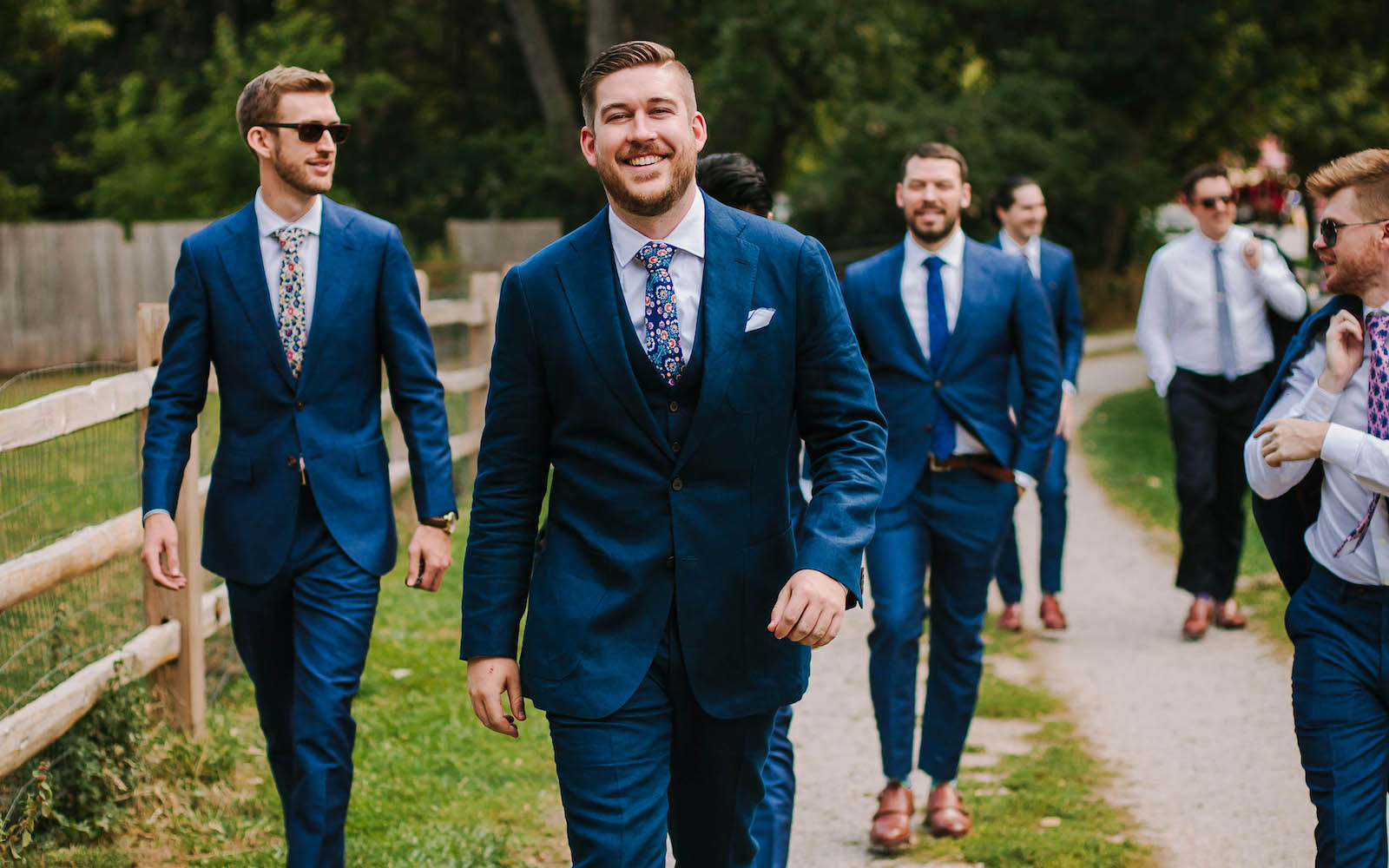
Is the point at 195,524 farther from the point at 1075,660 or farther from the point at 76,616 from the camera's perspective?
the point at 1075,660

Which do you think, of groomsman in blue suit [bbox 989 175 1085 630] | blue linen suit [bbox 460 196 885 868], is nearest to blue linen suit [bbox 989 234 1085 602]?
groomsman in blue suit [bbox 989 175 1085 630]

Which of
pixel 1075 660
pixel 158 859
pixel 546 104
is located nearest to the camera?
pixel 158 859

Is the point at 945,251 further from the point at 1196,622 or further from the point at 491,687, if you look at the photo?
the point at 1196,622

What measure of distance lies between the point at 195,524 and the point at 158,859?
144 centimetres

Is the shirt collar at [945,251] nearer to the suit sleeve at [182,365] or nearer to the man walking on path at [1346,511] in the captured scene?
the man walking on path at [1346,511]

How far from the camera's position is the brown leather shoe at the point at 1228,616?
8727 millimetres

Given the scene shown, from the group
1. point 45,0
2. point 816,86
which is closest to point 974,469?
point 45,0

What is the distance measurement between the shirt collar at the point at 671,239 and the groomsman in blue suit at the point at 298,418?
1.49m

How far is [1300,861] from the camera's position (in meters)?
5.33

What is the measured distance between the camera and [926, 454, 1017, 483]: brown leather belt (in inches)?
225

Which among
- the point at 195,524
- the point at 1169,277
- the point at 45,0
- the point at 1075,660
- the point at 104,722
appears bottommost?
the point at 1075,660

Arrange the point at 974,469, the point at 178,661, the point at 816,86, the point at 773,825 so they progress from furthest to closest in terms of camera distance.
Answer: the point at 816,86, the point at 178,661, the point at 974,469, the point at 773,825

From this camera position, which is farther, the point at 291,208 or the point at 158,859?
the point at 158,859

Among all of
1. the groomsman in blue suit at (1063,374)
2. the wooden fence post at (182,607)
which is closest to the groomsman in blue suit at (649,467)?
the wooden fence post at (182,607)
